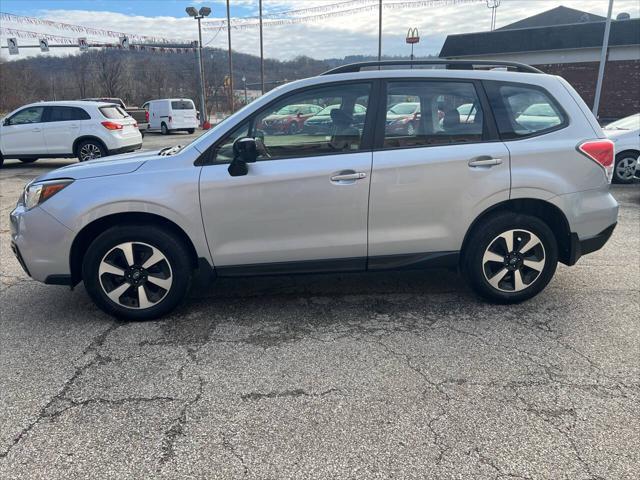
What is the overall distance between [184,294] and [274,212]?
3.20ft

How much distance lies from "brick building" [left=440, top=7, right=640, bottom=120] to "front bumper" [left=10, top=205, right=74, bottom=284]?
105ft

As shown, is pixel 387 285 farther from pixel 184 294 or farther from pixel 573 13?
pixel 573 13

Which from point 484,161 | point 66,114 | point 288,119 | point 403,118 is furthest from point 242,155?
point 66,114

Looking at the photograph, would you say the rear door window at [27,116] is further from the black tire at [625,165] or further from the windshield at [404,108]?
the black tire at [625,165]

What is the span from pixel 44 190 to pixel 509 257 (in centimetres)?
366

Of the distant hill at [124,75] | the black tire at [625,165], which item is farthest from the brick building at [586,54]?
the black tire at [625,165]

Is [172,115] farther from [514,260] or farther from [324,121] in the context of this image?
[514,260]

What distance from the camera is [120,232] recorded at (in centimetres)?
369

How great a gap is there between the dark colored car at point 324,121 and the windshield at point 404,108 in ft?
0.81

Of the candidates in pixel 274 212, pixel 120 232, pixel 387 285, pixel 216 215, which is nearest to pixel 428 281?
pixel 387 285

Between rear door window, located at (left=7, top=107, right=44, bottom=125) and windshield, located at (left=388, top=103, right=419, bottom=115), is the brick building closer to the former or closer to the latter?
rear door window, located at (left=7, top=107, right=44, bottom=125)

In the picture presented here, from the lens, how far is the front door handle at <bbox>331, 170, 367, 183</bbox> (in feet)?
12.0

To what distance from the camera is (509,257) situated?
400 centimetres

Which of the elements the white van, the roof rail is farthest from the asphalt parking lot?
the white van
